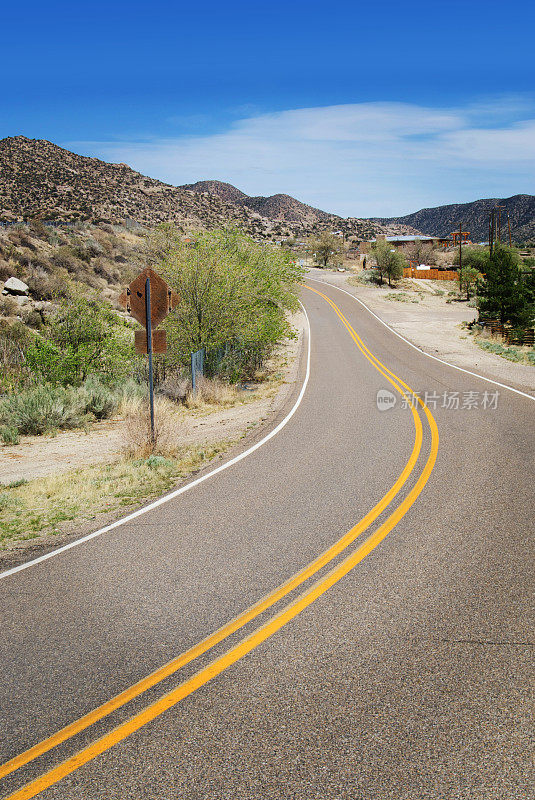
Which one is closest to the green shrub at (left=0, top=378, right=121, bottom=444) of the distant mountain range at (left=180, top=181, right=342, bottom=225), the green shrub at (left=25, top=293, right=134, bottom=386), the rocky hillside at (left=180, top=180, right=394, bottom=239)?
the green shrub at (left=25, top=293, right=134, bottom=386)

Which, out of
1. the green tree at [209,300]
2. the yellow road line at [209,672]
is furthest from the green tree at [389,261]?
the yellow road line at [209,672]

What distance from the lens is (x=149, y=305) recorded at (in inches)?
437

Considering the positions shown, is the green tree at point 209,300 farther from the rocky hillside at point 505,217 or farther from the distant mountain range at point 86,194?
the rocky hillside at point 505,217

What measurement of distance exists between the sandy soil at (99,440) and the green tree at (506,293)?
2319 centimetres

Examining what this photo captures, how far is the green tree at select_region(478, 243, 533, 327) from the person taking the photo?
121 feet

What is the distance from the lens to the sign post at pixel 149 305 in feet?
36.5

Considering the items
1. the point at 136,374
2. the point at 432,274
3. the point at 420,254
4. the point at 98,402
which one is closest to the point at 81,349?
the point at 98,402

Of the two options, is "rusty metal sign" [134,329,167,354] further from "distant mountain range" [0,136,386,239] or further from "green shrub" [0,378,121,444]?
"distant mountain range" [0,136,386,239]

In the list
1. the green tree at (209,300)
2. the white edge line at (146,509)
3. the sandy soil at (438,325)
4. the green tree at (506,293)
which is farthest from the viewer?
the green tree at (506,293)

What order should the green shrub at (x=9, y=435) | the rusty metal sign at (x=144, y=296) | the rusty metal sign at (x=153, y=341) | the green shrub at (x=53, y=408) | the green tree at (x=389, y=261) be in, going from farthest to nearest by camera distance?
the green tree at (x=389, y=261)
the green shrub at (x=53, y=408)
the green shrub at (x=9, y=435)
the rusty metal sign at (x=144, y=296)
the rusty metal sign at (x=153, y=341)

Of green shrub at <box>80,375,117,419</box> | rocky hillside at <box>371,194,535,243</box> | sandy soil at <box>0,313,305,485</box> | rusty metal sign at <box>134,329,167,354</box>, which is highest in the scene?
rocky hillside at <box>371,194,535,243</box>

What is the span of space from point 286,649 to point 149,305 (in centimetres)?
786

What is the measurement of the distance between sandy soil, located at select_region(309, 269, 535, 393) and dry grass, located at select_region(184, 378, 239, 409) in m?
10.0

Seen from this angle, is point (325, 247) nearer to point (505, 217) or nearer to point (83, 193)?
point (83, 193)
